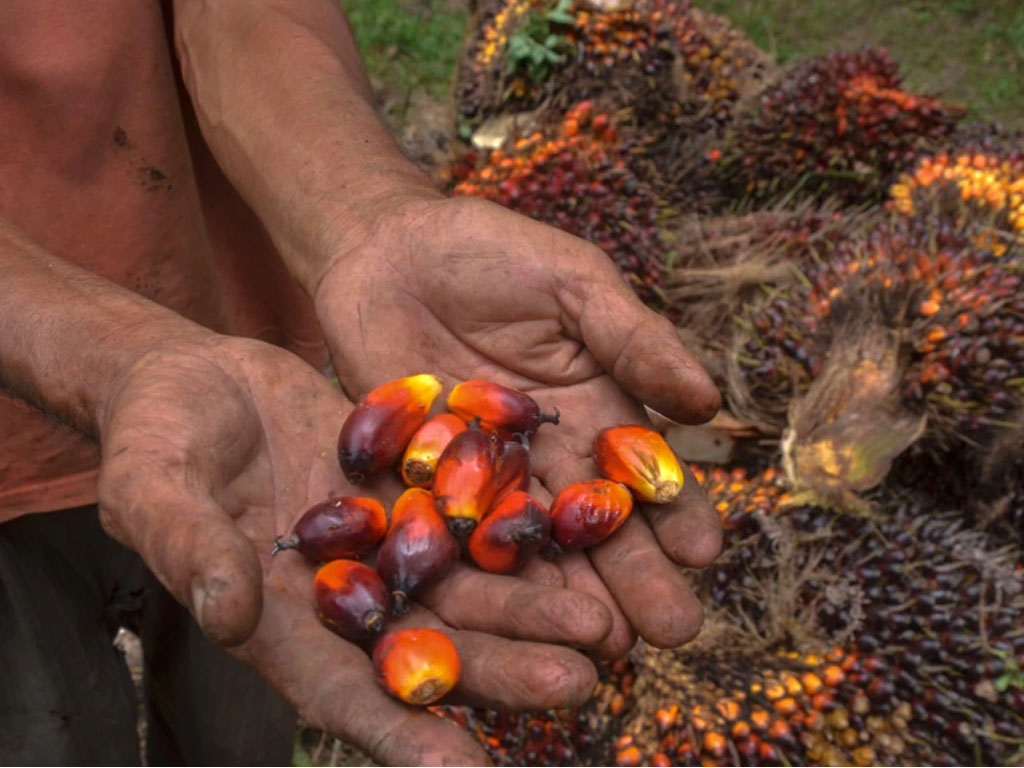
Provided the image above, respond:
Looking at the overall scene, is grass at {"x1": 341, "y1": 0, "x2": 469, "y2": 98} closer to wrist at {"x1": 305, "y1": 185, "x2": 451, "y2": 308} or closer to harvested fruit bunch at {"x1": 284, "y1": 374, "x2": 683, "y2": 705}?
wrist at {"x1": 305, "y1": 185, "x2": 451, "y2": 308}

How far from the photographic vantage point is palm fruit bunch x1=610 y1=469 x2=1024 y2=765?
2408 millimetres

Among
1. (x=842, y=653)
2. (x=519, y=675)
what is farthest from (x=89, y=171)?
(x=842, y=653)

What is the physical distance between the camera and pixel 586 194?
357cm

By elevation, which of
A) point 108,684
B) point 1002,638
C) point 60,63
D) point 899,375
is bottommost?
point 108,684

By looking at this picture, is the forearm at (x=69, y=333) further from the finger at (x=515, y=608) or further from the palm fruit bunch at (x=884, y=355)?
the palm fruit bunch at (x=884, y=355)

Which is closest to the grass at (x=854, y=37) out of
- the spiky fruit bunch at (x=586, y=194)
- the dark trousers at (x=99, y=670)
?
the spiky fruit bunch at (x=586, y=194)

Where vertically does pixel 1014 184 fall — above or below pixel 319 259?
above

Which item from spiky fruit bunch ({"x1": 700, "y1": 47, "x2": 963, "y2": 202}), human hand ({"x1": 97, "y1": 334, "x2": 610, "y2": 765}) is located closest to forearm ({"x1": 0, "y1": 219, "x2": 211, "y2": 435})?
human hand ({"x1": 97, "y1": 334, "x2": 610, "y2": 765})

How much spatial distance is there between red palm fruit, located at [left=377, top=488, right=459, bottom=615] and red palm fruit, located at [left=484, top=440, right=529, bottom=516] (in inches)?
4.6

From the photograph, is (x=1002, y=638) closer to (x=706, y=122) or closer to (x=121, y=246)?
(x=121, y=246)

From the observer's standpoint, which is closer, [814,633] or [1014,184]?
[814,633]

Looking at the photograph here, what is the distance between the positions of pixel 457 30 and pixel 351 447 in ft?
16.9

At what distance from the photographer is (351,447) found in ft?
5.59

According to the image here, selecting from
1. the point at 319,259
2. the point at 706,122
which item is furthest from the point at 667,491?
the point at 706,122
